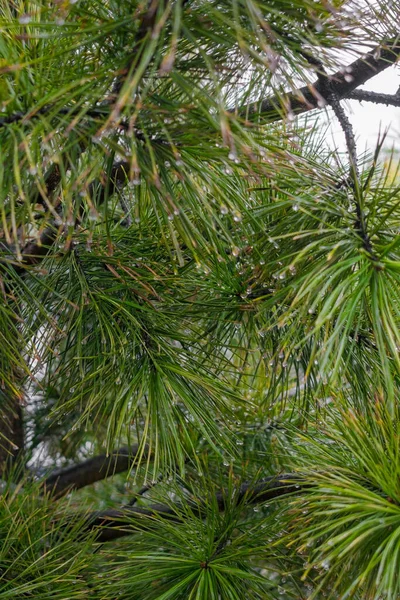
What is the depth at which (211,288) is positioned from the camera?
1.93ft

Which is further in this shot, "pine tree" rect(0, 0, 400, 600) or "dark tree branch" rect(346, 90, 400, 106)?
"dark tree branch" rect(346, 90, 400, 106)

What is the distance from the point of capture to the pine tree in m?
0.39

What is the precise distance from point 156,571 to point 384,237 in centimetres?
32

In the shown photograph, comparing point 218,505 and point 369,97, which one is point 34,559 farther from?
point 369,97

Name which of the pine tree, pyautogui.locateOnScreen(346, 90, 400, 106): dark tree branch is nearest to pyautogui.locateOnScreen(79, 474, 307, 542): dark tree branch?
the pine tree

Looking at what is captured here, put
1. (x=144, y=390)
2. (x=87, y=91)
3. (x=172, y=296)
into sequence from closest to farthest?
1. (x=87, y=91)
2. (x=144, y=390)
3. (x=172, y=296)

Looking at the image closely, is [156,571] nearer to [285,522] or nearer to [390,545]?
[285,522]

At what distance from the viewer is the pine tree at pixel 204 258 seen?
39 centimetres

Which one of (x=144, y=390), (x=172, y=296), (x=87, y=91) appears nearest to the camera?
(x=87, y=91)

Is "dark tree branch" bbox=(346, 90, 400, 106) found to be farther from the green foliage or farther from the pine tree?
the green foliage

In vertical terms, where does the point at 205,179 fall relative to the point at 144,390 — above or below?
above

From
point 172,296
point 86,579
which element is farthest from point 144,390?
point 86,579

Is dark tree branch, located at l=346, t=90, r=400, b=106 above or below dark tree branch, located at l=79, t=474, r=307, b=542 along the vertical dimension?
above

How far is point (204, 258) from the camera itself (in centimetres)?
51
